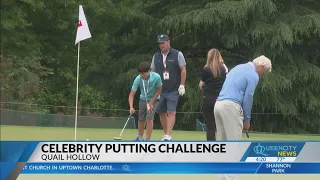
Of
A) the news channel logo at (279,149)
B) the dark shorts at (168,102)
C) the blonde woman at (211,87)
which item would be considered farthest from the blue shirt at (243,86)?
the dark shorts at (168,102)

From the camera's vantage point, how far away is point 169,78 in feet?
41.6

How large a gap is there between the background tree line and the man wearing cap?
12773 millimetres

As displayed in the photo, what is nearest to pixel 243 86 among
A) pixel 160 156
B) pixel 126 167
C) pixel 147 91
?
pixel 160 156

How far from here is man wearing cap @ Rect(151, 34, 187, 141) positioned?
12.6 meters

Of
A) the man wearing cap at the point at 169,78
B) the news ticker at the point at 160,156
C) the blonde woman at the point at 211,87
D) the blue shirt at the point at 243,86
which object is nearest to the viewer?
the news ticker at the point at 160,156

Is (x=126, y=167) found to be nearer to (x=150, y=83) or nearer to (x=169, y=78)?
(x=150, y=83)

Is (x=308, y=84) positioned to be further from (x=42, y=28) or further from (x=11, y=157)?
(x=11, y=157)

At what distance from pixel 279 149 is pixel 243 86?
1.39 metres

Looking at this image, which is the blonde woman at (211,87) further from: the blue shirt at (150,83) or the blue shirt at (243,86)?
the blue shirt at (243,86)

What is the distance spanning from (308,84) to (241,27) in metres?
3.35

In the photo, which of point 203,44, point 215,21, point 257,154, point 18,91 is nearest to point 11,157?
point 257,154

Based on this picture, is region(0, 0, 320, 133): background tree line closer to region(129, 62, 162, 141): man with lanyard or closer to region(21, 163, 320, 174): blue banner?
region(129, 62, 162, 141): man with lanyard

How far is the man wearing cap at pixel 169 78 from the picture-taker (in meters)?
12.6

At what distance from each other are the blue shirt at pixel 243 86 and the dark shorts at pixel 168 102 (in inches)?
169
